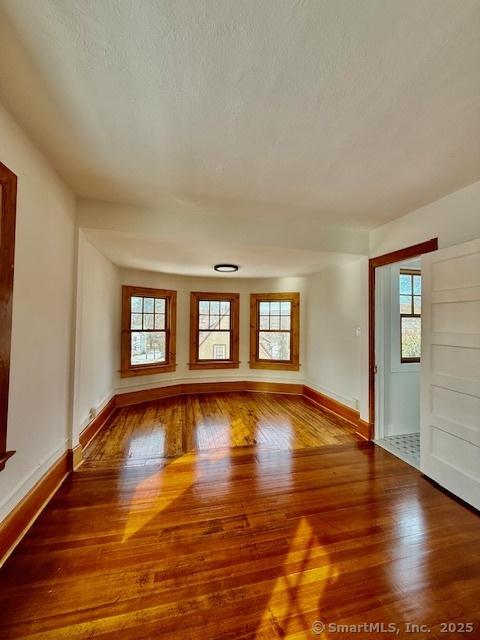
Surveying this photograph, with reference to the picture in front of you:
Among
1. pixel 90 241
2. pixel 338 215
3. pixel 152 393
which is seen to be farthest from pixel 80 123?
pixel 152 393

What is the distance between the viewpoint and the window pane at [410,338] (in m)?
3.63

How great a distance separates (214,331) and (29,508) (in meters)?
4.16

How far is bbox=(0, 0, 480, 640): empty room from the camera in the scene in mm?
1209

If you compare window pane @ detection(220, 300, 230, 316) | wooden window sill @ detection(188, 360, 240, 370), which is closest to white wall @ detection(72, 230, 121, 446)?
wooden window sill @ detection(188, 360, 240, 370)

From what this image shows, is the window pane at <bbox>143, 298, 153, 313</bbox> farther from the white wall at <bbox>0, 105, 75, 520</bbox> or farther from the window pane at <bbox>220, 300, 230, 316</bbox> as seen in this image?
the white wall at <bbox>0, 105, 75, 520</bbox>

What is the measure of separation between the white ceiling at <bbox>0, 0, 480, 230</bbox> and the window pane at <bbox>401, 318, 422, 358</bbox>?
1853 mm

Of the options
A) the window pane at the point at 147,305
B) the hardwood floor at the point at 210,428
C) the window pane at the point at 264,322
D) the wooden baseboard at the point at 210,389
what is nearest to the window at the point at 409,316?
the hardwood floor at the point at 210,428

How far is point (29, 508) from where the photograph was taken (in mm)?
1913

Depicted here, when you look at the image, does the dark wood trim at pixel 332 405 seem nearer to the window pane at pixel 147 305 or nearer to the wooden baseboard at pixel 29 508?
the window pane at pixel 147 305

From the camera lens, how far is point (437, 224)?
8.63ft

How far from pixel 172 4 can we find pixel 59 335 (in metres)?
2.32

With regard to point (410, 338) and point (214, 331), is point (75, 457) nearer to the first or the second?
point (214, 331)

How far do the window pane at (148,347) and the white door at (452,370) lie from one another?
423 cm

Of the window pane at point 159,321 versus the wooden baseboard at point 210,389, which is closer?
the wooden baseboard at point 210,389
